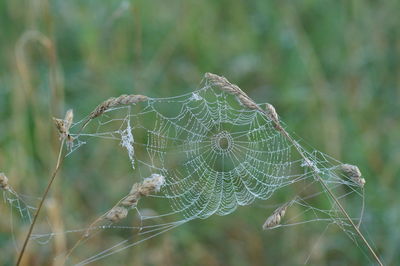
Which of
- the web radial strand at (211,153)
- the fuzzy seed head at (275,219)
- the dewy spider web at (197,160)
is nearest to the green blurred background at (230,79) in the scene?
the dewy spider web at (197,160)

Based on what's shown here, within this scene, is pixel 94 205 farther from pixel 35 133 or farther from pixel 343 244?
pixel 343 244

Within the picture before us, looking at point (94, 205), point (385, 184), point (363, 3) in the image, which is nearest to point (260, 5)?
point (363, 3)

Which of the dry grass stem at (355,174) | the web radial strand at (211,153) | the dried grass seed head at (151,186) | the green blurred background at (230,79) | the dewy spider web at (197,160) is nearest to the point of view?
the dried grass seed head at (151,186)

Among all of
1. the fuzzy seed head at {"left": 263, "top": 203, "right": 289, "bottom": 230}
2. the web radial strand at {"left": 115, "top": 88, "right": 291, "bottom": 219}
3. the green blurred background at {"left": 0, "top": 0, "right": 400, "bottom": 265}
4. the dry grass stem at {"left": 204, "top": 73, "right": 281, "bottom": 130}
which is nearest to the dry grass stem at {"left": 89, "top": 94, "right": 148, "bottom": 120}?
the dry grass stem at {"left": 204, "top": 73, "right": 281, "bottom": 130}

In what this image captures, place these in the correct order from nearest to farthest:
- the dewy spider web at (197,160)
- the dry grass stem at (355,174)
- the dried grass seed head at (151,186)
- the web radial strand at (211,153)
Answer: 1. the dried grass seed head at (151,186)
2. the dry grass stem at (355,174)
3. the web radial strand at (211,153)
4. the dewy spider web at (197,160)

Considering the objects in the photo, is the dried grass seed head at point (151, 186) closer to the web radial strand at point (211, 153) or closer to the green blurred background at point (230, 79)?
the web radial strand at point (211, 153)

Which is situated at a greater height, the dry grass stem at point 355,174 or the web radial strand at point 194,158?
the dry grass stem at point 355,174

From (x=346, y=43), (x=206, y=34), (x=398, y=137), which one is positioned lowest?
(x=398, y=137)

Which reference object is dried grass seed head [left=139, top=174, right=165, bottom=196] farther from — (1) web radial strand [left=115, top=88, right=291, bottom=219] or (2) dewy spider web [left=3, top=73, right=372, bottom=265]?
(2) dewy spider web [left=3, top=73, right=372, bottom=265]
